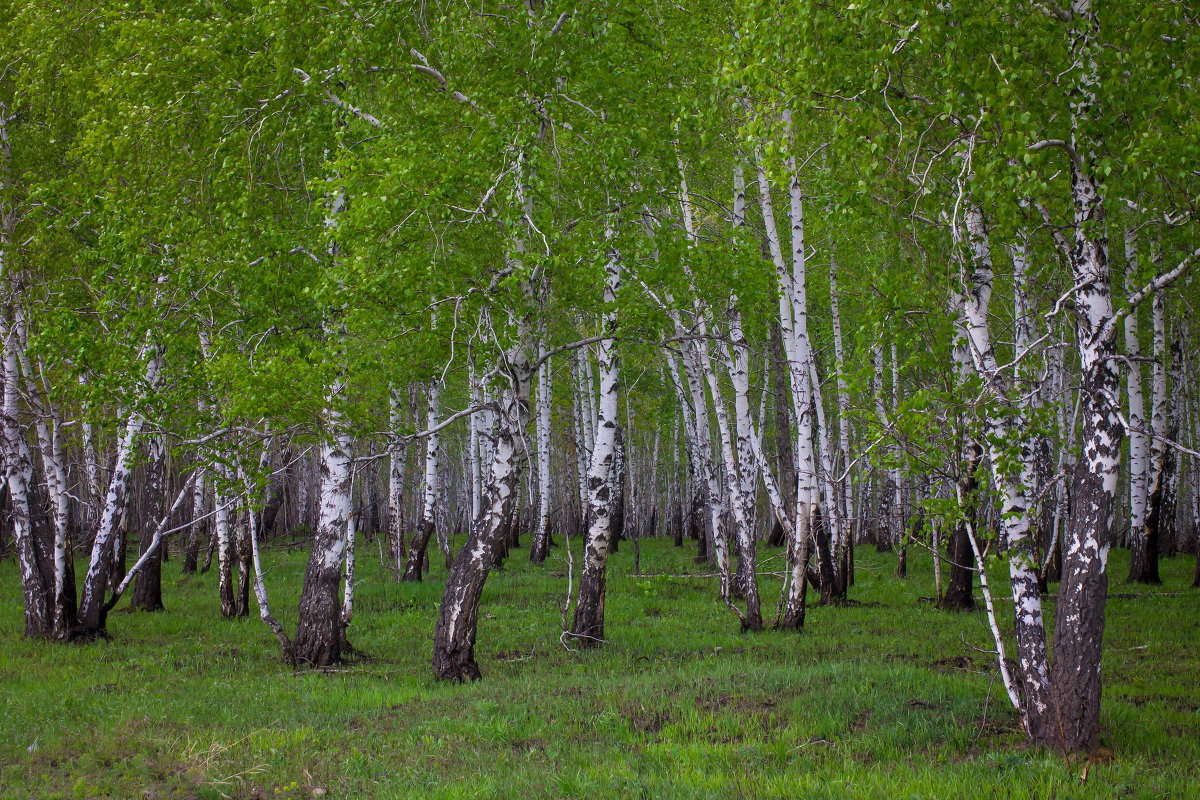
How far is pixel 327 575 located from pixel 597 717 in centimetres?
505

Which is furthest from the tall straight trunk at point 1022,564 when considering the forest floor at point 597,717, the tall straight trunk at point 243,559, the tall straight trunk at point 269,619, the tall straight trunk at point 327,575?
the tall straight trunk at point 243,559

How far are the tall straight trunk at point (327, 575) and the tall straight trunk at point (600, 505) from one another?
11.3 feet

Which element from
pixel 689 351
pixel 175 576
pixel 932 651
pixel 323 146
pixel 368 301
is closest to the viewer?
pixel 368 301

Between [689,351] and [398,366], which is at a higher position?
[689,351]

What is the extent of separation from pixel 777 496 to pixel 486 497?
6010 millimetres

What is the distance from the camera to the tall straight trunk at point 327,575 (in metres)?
11.5

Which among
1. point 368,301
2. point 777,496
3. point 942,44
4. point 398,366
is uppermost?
point 942,44

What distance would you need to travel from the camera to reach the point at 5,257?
13.0m

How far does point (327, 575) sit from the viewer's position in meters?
11.6

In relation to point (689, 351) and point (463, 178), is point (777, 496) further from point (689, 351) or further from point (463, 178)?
point (463, 178)

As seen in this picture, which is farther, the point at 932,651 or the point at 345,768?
the point at 932,651

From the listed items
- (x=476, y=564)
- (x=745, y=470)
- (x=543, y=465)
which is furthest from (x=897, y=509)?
(x=476, y=564)

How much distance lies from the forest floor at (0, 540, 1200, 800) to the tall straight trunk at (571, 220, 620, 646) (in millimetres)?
464

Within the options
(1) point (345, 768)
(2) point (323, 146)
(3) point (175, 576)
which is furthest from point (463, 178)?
(3) point (175, 576)
